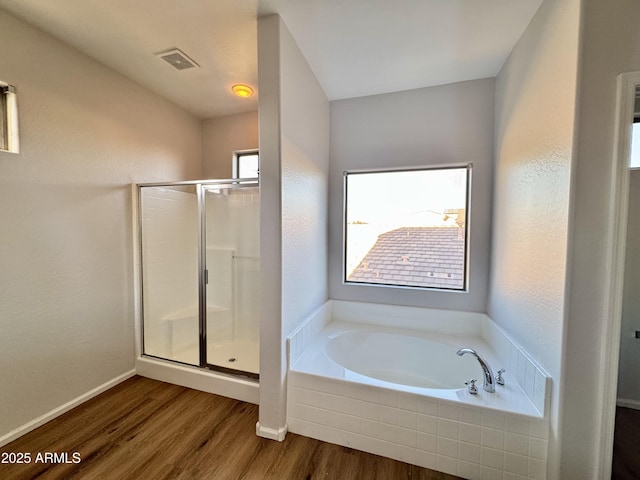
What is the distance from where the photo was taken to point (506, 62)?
1.79 metres

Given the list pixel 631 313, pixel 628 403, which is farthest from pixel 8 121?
pixel 628 403

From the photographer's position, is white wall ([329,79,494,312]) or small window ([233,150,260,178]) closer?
white wall ([329,79,494,312])

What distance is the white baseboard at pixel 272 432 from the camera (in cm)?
155

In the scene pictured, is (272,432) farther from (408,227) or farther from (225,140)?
(225,140)

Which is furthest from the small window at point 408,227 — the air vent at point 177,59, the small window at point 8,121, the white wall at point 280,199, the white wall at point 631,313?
the small window at point 8,121

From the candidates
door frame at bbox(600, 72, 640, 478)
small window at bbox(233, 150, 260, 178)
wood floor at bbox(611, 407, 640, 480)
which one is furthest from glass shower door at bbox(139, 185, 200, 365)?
wood floor at bbox(611, 407, 640, 480)

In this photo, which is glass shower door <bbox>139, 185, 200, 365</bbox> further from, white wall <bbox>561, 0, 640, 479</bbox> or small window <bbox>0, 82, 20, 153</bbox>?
white wall <bbox>561, 0, 640, 479</bbox>

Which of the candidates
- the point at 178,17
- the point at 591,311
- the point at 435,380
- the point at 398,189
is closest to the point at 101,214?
the point at 178,17

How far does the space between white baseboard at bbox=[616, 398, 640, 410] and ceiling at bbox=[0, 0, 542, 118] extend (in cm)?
213

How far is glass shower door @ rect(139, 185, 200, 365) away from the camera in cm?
231

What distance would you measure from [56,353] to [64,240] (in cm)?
78

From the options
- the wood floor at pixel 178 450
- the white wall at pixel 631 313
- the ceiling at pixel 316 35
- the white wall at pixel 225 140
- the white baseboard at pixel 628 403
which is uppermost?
the ceiling at pixel 316 35

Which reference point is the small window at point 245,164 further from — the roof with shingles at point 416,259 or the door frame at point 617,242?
the door frame at point 617,242

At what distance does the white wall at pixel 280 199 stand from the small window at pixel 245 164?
3.81 ft
